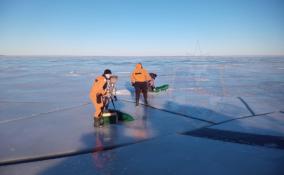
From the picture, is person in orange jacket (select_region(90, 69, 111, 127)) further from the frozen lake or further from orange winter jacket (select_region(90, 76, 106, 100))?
the frozen lake

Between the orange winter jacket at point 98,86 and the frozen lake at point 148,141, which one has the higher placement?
the orange winter jacket at point 98,86

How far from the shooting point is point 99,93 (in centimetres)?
602

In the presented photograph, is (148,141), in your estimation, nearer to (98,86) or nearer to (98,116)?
(98,116)

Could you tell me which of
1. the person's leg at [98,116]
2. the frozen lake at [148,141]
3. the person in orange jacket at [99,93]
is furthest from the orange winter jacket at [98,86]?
the frozen lake at [148,141]

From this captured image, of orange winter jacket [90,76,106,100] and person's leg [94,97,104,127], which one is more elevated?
orange winter jacket [90,76,106,100]

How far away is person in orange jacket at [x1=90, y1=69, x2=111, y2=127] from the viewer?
6.00 m

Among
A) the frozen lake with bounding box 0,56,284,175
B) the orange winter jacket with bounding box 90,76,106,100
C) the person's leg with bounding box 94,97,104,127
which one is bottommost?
the frozen lake with bounding box 0,56,284,175

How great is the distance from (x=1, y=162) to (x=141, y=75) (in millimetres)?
5413

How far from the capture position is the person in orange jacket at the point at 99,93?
19.7ft

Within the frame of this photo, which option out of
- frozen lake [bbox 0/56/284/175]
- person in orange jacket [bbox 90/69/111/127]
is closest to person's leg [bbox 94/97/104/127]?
person in orange jacket [bbox 90/69/111/127]

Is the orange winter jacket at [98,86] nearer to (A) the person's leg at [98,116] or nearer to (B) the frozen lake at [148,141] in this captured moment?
(A) the person's leg at [98,116]

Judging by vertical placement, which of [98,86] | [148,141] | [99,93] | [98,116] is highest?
[98,86]

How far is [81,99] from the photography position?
1003cm

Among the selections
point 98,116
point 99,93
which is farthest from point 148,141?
point 99,93
